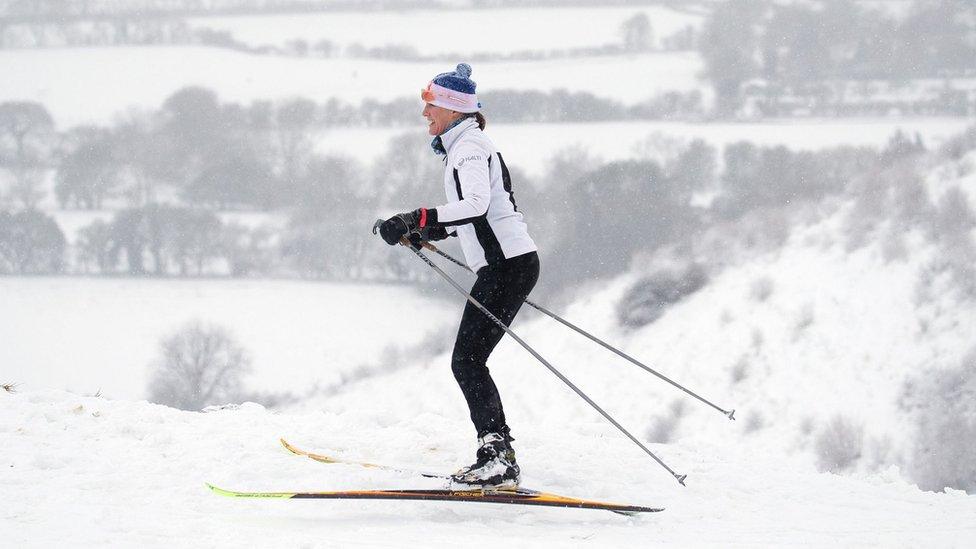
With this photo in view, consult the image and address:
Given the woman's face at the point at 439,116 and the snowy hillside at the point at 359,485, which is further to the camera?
the woman's face at the point at 439,116

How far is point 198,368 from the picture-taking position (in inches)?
1412

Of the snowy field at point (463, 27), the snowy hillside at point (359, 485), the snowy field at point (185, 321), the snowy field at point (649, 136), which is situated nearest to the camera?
the snowy hillside at point (359, 485)

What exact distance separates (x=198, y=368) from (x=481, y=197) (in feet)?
112

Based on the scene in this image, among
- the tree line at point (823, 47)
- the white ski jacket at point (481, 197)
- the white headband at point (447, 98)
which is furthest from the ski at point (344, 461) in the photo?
the tree line at point (823, 47)

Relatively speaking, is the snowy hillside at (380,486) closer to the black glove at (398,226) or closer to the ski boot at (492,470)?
the ski boot at (492,470)

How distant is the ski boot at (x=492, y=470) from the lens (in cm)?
452

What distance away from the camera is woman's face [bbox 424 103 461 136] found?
15.3ft

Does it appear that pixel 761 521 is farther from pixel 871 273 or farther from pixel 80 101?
pixel 80 101

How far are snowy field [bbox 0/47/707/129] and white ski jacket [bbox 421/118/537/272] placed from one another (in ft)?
189

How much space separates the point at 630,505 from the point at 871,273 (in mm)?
19304

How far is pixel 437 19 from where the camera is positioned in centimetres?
7950

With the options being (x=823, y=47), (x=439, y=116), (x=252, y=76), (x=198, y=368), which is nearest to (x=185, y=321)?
(x=198, y=368)

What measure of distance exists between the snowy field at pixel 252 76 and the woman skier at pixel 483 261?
57.4 metres

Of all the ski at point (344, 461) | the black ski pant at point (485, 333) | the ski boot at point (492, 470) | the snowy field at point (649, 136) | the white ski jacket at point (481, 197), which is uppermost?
the snowy field at point (649, 136)
